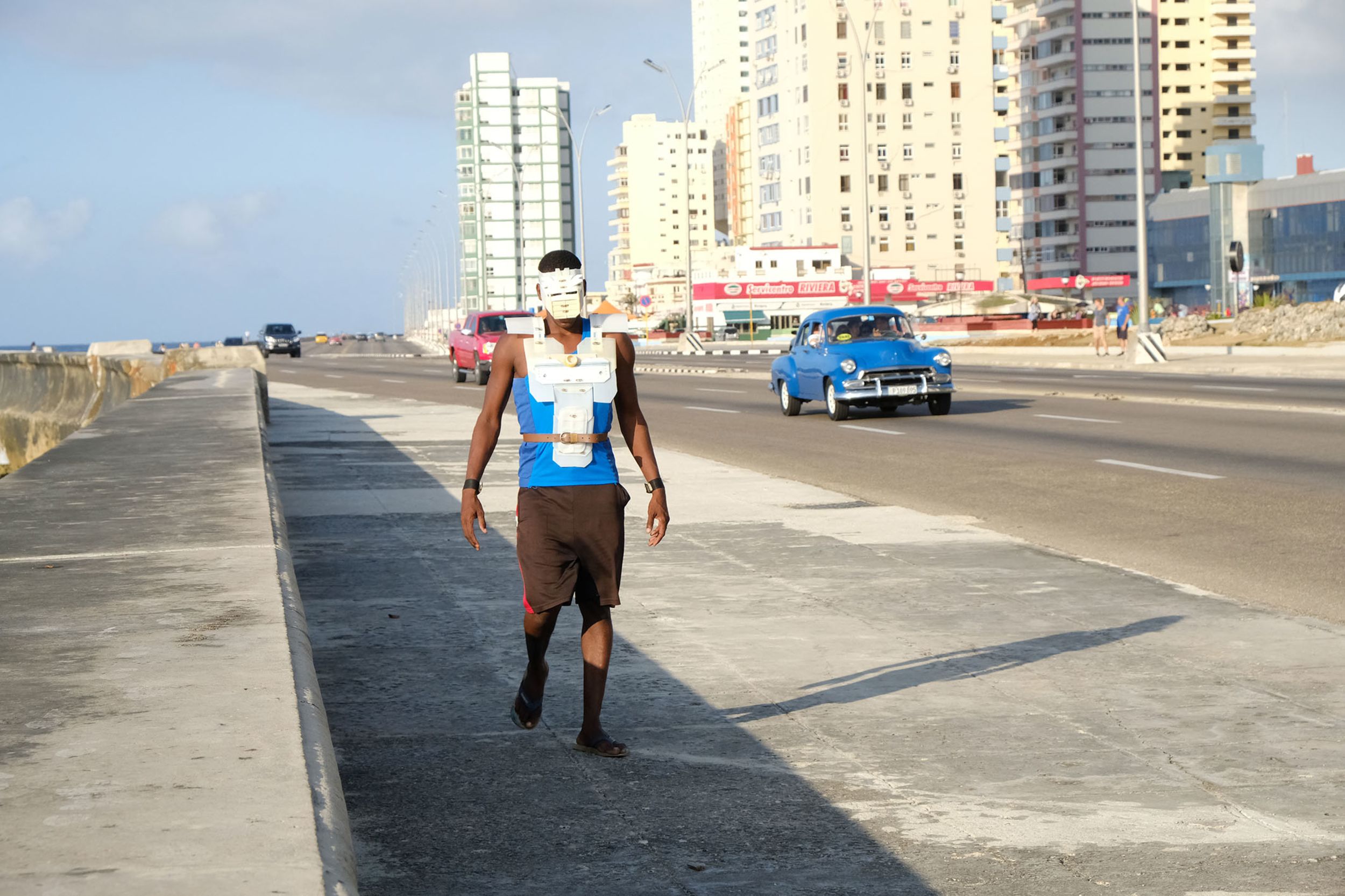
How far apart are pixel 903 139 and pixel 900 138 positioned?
33 cm

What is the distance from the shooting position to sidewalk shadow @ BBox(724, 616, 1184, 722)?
22.0 ft

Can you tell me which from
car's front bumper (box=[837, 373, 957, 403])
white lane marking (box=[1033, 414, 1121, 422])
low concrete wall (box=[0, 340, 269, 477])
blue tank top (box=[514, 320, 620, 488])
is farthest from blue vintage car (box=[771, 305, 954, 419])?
blue tank top (box=[514, 320, 620, 488])

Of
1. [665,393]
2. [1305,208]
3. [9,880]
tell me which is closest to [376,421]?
[665,393]

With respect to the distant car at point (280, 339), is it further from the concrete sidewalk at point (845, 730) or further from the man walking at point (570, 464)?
the man walking at point (570, 464)

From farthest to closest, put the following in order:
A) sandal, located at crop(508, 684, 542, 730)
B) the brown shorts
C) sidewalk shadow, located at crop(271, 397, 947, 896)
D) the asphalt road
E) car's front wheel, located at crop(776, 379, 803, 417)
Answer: car's front wheel, located at crop(776, 379, 803, 417) → the asphalt road → sandal, located at crop(508, 684, 542, 730) → the brown shorts → sidewalk shadow, located at crop(271, 397, 947, 896)

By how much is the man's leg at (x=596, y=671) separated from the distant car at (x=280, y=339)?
274 ft

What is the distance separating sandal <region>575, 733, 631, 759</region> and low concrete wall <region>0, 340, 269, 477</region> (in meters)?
21.9

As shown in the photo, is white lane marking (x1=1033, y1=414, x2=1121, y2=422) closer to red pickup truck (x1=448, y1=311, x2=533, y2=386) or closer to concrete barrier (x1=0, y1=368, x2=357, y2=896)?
concrete barrier (x1=0, y1=368, x2=357, y2=896)

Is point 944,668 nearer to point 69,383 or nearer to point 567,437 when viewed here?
point 567,437

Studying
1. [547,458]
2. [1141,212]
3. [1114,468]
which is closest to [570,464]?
[547,458]

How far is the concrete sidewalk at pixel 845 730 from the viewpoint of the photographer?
4680mm

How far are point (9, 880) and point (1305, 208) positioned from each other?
124 m

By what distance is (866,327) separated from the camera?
86.2 feet

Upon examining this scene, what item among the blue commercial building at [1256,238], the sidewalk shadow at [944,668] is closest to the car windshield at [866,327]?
the sidewalk shadow at [944,668]
